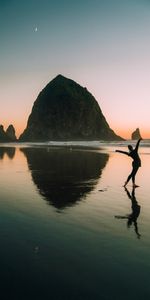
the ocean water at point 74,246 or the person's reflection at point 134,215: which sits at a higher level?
the ocean water at point 74,246

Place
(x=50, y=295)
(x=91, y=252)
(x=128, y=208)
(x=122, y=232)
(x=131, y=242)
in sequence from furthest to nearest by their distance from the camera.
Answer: (x=128, y=208), (x=122, y=232), (x=131, y=242), (x=91, y=252), (x=50, y=295)

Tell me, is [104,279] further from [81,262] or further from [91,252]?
[91,252]

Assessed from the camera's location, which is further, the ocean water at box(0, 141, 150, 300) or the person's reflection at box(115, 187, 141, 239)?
the person's reflection at box(115, 187, 141, 239)

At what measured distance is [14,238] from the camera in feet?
22.0

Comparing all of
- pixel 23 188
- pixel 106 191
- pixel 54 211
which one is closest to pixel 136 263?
pixel 54 211

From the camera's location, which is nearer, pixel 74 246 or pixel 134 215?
pixel 74 246

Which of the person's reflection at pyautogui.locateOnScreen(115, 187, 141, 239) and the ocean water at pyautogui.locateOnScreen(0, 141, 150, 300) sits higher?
the ocean water at pyautogui.locateOnScreen(0, 141, 150, 300)

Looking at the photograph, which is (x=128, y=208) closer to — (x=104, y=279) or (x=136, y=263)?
(x=136, y=263)

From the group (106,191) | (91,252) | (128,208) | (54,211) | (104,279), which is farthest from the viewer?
(106,191)

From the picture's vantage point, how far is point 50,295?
14.5 ft

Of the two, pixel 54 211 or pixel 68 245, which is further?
pixel 54 211

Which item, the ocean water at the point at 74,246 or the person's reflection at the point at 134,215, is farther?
the person's reflection at the point at 134,215

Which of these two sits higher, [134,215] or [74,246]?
[74,246]

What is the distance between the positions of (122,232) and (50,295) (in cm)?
326
